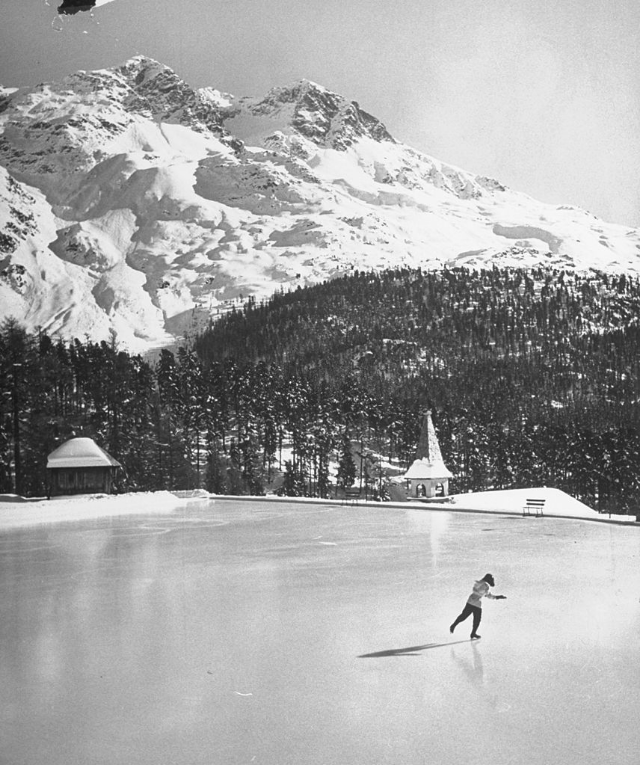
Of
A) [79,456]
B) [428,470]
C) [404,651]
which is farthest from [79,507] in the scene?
Result: [404,651]

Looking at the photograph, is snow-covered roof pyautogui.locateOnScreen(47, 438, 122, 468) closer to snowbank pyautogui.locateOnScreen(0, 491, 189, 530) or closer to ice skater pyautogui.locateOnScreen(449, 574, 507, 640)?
snowbank pyautogui.locateOnScreen(0, 491, 189, 530)

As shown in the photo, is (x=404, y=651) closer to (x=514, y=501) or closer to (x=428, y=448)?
(x=514, y=501)

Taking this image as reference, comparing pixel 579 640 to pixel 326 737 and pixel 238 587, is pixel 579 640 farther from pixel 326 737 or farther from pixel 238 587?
pixel 238 587

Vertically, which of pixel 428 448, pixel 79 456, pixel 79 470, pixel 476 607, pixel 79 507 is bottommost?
pixel 79 507

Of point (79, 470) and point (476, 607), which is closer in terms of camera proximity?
point (476, 607)

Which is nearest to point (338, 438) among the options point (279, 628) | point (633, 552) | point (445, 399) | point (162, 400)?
point (162, 400)

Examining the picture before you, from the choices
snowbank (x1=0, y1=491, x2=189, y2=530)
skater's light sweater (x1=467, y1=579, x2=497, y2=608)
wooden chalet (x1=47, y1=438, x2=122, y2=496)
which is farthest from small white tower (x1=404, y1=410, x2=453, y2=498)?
skater's light sweater (x1=467, y1=579, x2=497, y2=608)
